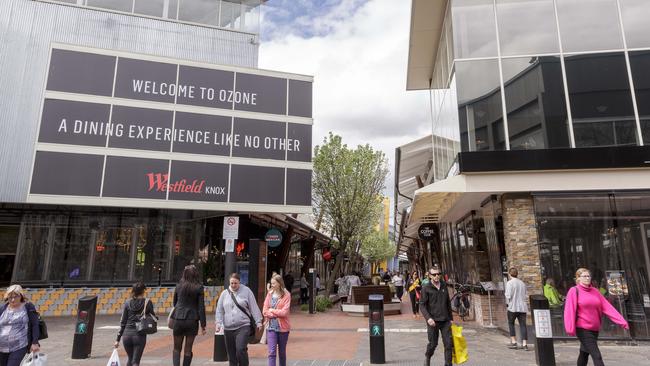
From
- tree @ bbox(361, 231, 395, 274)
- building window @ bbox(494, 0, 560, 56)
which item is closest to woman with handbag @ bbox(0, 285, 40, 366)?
building window @ bbox(494, 0, 560, 56)

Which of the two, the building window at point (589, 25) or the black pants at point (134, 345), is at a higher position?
the building window at point (589, 25)

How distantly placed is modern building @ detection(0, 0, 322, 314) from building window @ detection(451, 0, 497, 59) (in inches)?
256

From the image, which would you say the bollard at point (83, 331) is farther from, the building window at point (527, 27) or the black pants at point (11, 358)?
the building window at point (527, 27)

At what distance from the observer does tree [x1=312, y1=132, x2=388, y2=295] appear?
2017cm

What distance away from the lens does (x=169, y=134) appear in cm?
1493

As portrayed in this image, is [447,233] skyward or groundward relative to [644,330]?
skyward

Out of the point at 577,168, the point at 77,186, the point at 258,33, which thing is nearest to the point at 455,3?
the point at 577,168

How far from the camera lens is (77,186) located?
1369 centimetres

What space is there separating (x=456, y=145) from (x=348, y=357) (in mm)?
6823

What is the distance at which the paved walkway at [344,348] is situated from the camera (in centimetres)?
788

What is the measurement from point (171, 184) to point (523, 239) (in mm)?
11099

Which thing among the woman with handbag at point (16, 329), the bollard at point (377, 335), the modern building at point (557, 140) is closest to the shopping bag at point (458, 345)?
the bollard at point (377, 335)

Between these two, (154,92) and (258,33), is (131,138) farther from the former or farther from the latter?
(258,33)

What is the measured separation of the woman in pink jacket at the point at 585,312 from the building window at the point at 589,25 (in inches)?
317
